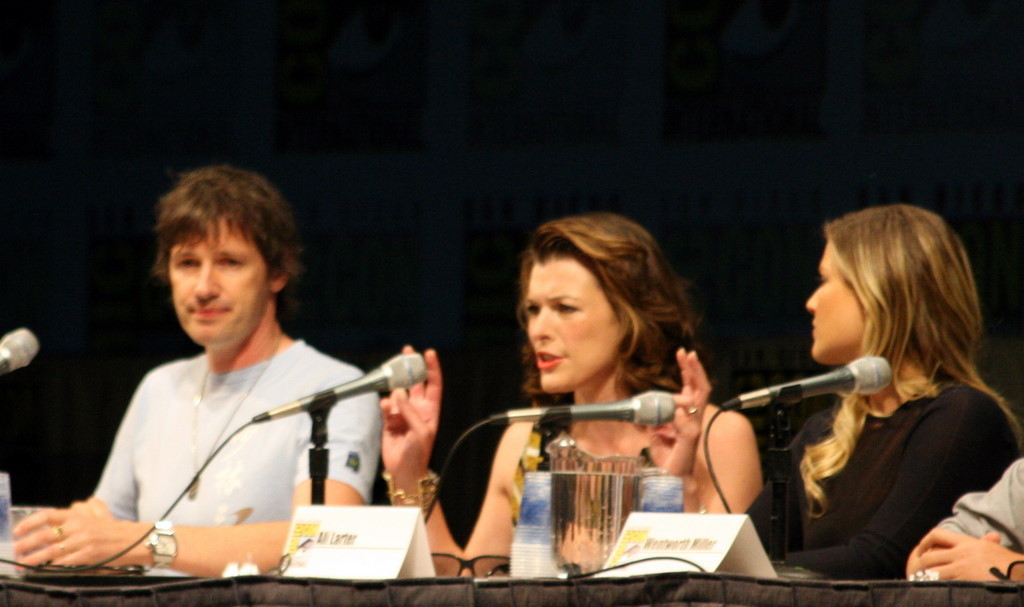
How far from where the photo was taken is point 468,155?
3943mm

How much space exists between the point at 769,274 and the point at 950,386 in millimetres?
1086

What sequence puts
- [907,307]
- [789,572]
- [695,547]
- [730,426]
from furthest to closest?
1. [730,426]
2. [907,307]
3. [789,572]
4. [695,547]

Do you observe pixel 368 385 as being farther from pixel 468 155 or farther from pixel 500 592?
pixel 468 155

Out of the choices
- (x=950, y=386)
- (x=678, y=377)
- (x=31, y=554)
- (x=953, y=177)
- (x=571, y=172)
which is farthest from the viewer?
(x=571, y=172)

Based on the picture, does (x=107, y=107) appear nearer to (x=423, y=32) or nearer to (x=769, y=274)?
(x=423, y=32)

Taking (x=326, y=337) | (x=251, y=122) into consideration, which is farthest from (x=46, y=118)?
(x=326, y=337)

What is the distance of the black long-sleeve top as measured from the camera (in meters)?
2.39

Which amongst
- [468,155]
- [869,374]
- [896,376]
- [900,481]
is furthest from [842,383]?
[468,155]

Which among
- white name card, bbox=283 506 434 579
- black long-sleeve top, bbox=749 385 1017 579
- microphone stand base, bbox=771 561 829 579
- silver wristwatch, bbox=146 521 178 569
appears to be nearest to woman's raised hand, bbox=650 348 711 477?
black long-sleeve top, bbox=749 385 1017 579

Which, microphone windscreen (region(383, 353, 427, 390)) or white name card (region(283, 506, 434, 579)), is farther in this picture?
Answer: microphone windscreen (region(383, 353, 427, 390))

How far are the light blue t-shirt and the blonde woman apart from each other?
0.85 meters

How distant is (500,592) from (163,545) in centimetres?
107

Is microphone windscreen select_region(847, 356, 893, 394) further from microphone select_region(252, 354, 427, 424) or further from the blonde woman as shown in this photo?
microphone select_region(252, 354, 427, 424)

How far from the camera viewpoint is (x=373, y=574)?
184 centimetres
